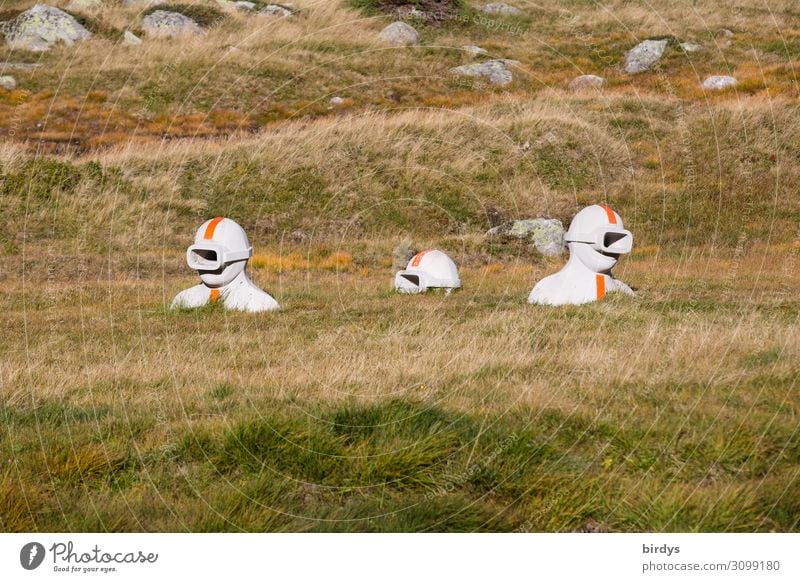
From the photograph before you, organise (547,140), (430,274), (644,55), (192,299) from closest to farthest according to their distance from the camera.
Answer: (192,299), (430,274), (547,140), (644,55)

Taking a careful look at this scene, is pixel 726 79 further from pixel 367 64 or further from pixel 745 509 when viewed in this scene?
pixel 745 509

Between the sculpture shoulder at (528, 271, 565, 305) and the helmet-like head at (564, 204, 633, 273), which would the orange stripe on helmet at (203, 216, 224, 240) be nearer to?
the sculpture shoulder at (528, 271, 565, 305)

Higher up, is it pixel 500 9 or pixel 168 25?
pixel 500 9

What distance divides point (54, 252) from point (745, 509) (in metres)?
20.6

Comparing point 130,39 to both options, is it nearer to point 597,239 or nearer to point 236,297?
point 236,297

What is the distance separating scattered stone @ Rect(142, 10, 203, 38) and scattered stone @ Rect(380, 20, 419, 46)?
35.0 feet

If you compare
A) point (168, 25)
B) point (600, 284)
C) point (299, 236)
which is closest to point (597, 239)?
point (600, 284)

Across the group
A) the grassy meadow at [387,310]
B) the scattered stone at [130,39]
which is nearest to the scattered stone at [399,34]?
the grassy meadow at [387,310]

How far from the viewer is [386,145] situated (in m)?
31.4

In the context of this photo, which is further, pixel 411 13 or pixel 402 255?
pixel 411 13

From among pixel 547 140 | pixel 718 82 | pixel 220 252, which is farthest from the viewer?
pixel 718 82

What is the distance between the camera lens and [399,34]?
1933 inches

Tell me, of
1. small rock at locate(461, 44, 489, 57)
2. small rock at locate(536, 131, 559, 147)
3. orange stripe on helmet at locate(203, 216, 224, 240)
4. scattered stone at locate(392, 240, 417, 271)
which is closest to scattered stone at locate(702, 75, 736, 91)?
small rock at locate(536, 131, 559, 147)

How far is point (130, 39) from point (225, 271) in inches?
1501
